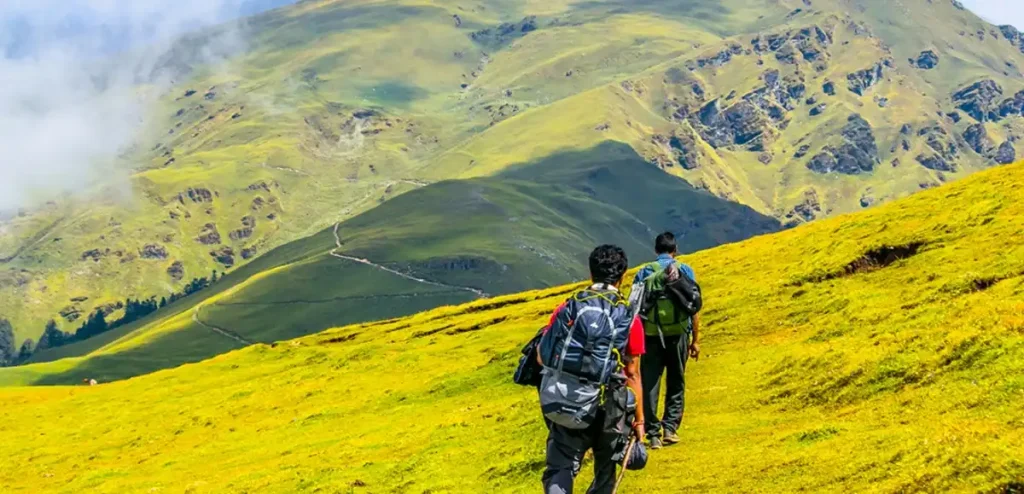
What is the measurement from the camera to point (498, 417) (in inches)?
1658

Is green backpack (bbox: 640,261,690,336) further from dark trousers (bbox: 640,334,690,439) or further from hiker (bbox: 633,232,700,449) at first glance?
dark trousers (bbox: 640,334,690,439)

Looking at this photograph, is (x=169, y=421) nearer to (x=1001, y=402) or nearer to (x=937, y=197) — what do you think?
(x=937, y=197)

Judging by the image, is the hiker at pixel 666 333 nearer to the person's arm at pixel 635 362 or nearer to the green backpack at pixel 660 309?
the green backpack at pixel 660 309

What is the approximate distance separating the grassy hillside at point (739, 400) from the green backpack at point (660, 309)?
4.11m

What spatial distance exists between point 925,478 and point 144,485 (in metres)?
43.8

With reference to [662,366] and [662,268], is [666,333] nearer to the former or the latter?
[662,366]

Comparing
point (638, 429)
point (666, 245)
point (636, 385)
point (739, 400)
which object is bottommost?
point (739, 400)

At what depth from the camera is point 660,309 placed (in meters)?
26.0

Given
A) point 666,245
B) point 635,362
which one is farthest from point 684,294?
point 635,362

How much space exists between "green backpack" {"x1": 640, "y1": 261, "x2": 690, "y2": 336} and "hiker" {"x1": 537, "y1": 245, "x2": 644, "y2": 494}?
24.1 ft

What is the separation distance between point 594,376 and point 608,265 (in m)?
2.19

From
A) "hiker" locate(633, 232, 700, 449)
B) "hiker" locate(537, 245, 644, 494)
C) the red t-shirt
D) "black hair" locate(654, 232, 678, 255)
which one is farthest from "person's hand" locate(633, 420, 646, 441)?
"black hair" locate(654, 232, 678, 255)

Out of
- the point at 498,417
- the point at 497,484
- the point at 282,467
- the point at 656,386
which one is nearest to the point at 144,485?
the point at 282,467

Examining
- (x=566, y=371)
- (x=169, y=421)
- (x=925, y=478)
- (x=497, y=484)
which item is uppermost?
(x=566, y=371)
